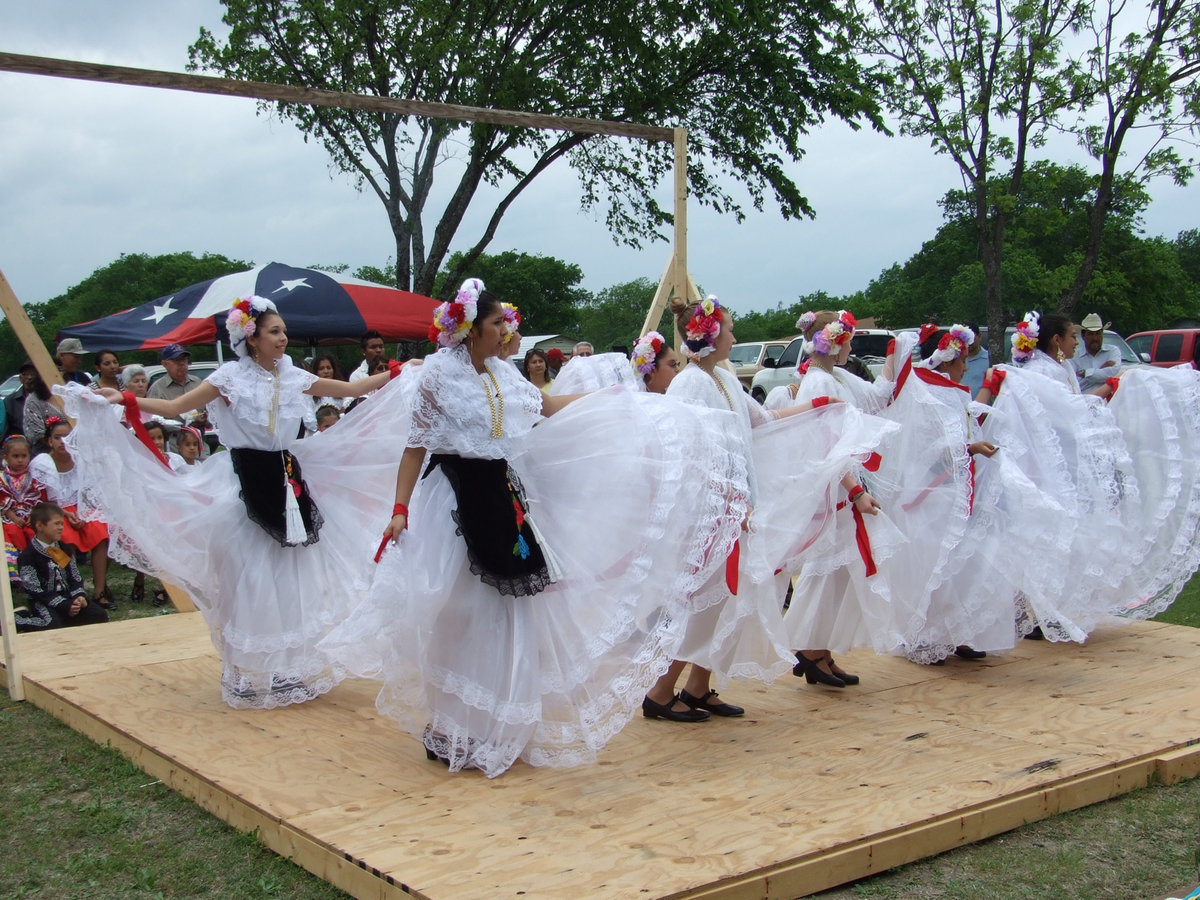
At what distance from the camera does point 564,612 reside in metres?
4.13

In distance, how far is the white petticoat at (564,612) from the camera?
159 inches

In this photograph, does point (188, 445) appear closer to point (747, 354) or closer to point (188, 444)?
point (188, 444)

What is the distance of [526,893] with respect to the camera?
3057 mm

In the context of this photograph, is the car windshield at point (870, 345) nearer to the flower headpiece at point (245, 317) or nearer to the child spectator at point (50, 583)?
the child spectator at point (50, 583)

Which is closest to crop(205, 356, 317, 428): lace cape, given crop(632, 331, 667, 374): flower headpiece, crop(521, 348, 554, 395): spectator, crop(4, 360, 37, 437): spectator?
crop(632, 331, 667, 374): flower headpiece

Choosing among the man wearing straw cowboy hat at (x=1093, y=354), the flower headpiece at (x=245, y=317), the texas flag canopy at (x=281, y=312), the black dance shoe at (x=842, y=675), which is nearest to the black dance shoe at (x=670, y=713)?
the black dance shoe at (x=842, y=675)

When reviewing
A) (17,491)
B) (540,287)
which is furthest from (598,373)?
(540,287)

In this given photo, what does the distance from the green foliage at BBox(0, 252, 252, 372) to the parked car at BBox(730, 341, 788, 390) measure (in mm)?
25152

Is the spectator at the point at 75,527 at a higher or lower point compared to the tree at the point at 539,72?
lower

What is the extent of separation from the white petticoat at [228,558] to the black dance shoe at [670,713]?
1.50 meters

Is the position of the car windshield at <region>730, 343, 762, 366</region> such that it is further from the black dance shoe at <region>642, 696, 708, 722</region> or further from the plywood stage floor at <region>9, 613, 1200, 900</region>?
the black dance shoe at <region>642, 696, 708, 722</region>

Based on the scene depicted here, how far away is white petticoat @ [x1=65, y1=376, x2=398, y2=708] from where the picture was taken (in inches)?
203

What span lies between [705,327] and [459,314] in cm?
119

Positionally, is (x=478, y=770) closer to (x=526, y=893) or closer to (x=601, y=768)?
(x=601, y=768)
